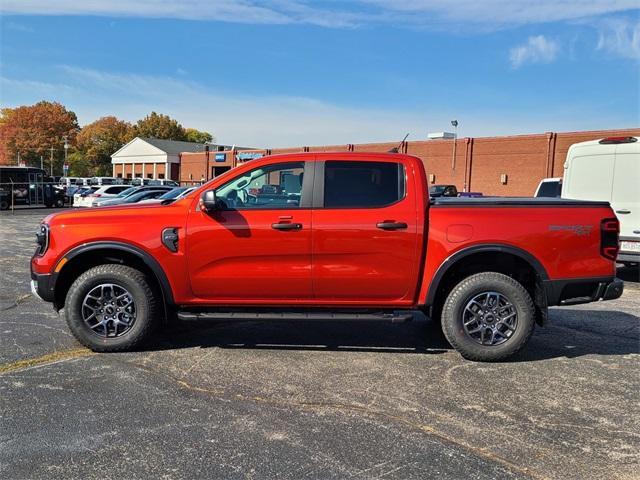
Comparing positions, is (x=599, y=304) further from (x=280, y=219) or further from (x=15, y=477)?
(x=15, y=477)

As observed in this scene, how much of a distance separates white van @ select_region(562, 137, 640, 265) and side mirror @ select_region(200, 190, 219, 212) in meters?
7.13

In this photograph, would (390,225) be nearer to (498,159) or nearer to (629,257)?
(629,257)

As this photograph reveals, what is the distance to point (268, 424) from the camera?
378 cm

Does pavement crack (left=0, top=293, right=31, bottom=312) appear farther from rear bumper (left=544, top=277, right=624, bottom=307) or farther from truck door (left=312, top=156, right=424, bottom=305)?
rear bumper (left=544, top=277, right=624, bottom=307)

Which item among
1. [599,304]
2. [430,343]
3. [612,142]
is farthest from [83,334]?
[612,142]

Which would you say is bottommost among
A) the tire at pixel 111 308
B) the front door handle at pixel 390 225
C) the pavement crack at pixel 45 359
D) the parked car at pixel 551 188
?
the pavement crack at pixel 45 359

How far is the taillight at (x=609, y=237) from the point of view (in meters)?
5.16

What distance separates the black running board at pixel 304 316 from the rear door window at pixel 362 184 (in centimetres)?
100

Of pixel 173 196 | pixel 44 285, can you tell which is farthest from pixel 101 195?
pixel 44 285

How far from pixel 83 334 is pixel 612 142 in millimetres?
8570

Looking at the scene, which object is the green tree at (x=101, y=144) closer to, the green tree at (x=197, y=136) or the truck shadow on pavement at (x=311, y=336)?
the green tree at (x=197, y=136)

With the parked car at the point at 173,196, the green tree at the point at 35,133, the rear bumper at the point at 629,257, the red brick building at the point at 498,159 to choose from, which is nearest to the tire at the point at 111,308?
the parked car at the point at 173,196

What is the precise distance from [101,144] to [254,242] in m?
102

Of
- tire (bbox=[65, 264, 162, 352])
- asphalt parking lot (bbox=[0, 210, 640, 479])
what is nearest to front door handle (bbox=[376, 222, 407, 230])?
asphalt parking lot (bbox=[0, 210, 640, 479])
